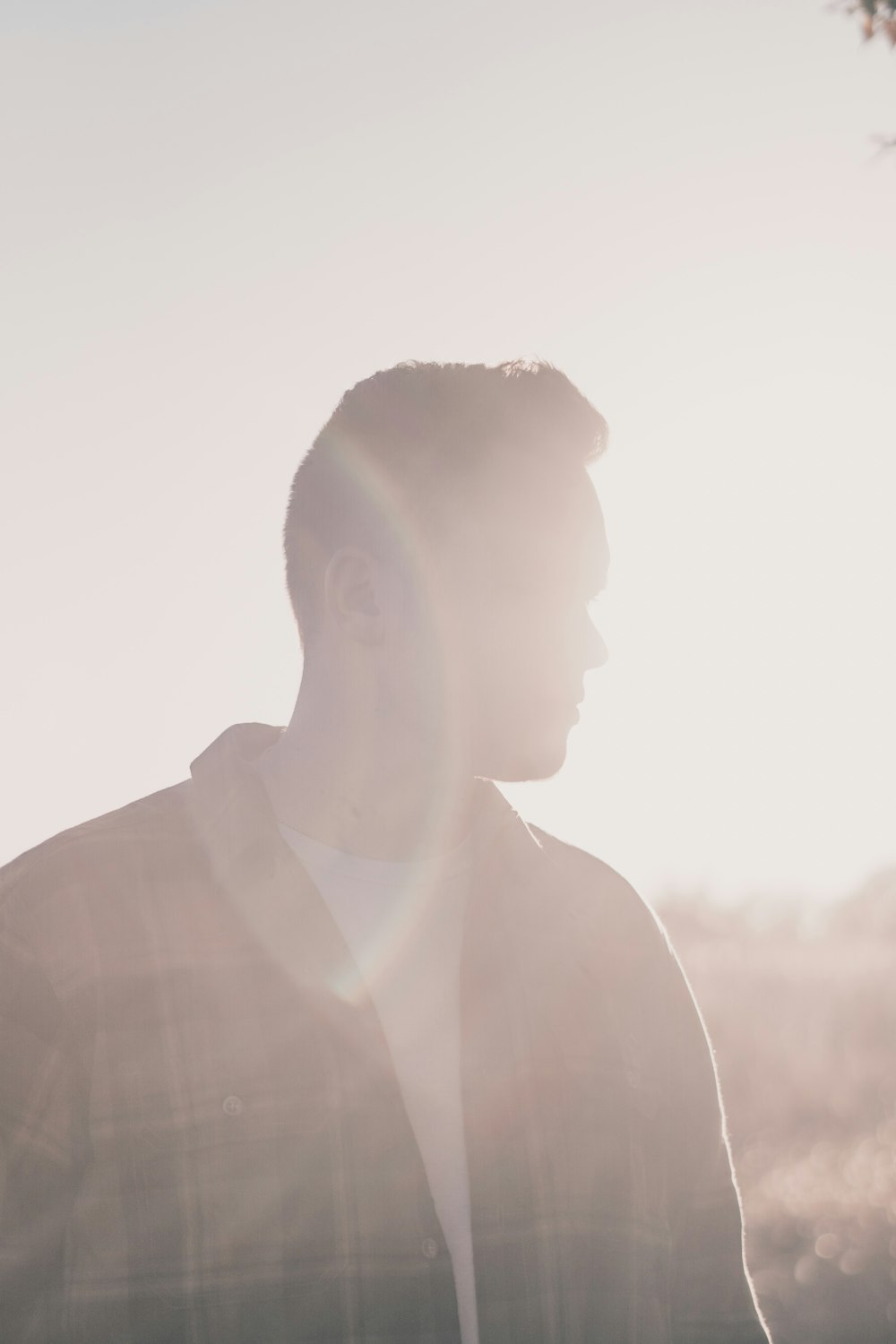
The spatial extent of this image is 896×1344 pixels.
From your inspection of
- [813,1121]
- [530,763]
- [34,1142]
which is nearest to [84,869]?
[34,1142]

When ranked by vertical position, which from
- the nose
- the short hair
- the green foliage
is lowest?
the green foliage

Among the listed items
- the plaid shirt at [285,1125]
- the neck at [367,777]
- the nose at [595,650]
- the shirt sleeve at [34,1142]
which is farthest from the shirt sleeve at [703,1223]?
the shirt sleeve at [34,1142]

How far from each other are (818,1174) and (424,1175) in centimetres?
621

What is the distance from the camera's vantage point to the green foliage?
609cm

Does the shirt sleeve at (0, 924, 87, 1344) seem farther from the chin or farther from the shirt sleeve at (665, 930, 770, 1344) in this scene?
the shirt sleeve at (665, 930, 770, 1344)

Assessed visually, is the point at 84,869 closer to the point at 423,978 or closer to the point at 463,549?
the point at 423,978

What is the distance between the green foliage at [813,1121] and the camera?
6.09 metres

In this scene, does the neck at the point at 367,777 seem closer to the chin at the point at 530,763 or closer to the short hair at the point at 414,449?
the chin at the point at 530,763

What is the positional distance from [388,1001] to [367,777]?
0.50 meters

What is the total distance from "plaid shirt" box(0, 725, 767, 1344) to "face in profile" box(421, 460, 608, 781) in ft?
1.10

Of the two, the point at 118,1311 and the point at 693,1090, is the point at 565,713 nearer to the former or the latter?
the point at 693,1090

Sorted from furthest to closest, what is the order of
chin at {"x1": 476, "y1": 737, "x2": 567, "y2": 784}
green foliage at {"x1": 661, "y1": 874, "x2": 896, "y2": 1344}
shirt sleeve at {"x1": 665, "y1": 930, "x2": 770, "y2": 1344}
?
1. green foliage at {"x1": 661, "y1": 874, "x2": 896, "y2": 1344}
2. chin at {"x1": 476, "y1": 737, "x2": 567, "y2": 784}
3. shirt sleeve at {"x1": 665, "y1": 930, "x2": 770, "y2": 1344}

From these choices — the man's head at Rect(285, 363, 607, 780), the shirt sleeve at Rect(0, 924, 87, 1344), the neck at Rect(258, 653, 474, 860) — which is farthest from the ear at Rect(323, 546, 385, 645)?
the shirt sleeve at Rect(0, 924, 87, 1344)

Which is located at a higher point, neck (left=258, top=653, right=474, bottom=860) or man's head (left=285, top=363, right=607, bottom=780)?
man's head (left=285, top=363, right=607, bottom=780)
